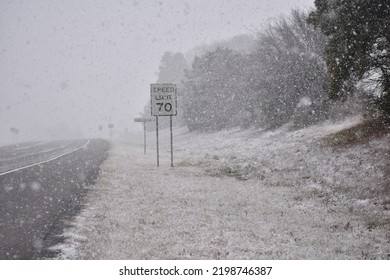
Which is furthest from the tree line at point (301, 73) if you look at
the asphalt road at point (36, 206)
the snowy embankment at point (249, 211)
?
the asphalt road at point (36, 206)

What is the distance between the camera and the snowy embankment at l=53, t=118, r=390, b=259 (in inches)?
259

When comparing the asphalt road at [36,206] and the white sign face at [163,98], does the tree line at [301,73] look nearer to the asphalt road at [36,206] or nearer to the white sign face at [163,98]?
the white sign face at [163,98]

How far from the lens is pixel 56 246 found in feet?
20.5

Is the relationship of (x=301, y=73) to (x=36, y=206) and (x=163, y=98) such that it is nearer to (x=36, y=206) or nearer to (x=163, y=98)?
(x=163, y=98)

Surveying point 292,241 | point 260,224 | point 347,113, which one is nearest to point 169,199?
point 260,224

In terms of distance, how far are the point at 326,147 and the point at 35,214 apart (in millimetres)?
11458

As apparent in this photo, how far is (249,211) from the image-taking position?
961 centimetres

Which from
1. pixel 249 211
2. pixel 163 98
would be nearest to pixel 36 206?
pixel 249 211

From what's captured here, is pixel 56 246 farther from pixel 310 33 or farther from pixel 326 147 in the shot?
pixel 310 33

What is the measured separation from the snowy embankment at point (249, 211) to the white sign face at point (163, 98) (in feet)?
11.3

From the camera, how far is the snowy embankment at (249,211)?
6.58m

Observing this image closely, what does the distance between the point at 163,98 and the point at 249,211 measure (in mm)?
10564

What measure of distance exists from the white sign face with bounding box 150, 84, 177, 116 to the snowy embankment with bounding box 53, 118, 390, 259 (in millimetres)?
3451

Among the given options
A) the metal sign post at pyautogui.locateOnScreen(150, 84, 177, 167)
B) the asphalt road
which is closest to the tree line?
the metal sign post at pyautogui.locateOnScreen(150, 84, 177, 167)
